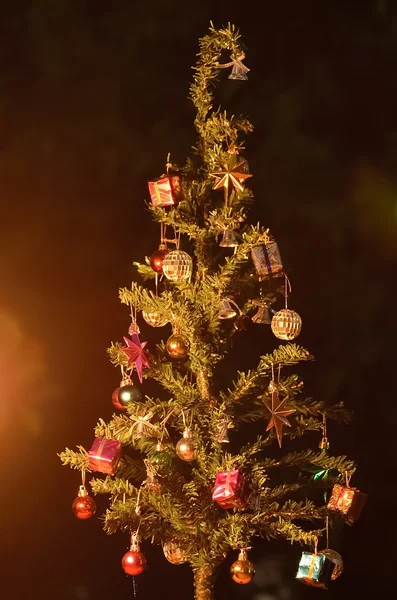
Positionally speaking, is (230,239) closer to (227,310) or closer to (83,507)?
(227,310)

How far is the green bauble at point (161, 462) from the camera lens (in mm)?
1679

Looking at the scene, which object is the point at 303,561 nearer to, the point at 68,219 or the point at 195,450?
the point at 195,450

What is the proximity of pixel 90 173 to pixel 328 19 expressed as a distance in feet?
2.29

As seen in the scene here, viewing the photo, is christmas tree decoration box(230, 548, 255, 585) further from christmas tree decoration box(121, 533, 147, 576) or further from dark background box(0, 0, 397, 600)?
dark background box(0, 0, 397, 600)

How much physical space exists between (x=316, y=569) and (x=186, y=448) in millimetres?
338

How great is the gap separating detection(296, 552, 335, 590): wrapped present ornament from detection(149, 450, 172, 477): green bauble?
0.31 m

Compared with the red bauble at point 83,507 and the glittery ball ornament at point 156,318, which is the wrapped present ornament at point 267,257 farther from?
the red bauble at point 83,507

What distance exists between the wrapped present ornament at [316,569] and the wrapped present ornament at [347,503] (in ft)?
0.29

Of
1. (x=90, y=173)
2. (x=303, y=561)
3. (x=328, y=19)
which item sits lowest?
(x=303, y=561)

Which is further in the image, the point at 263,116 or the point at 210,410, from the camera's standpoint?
the point at 263,116

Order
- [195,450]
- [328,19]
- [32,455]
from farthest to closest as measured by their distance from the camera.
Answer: [328,19] → [32,455] → [195,450]

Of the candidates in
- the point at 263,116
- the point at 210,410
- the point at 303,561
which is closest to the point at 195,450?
the point at 210,410

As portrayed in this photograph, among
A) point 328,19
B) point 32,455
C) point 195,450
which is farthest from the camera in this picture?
point 328,19

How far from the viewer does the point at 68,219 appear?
7.29 ft
